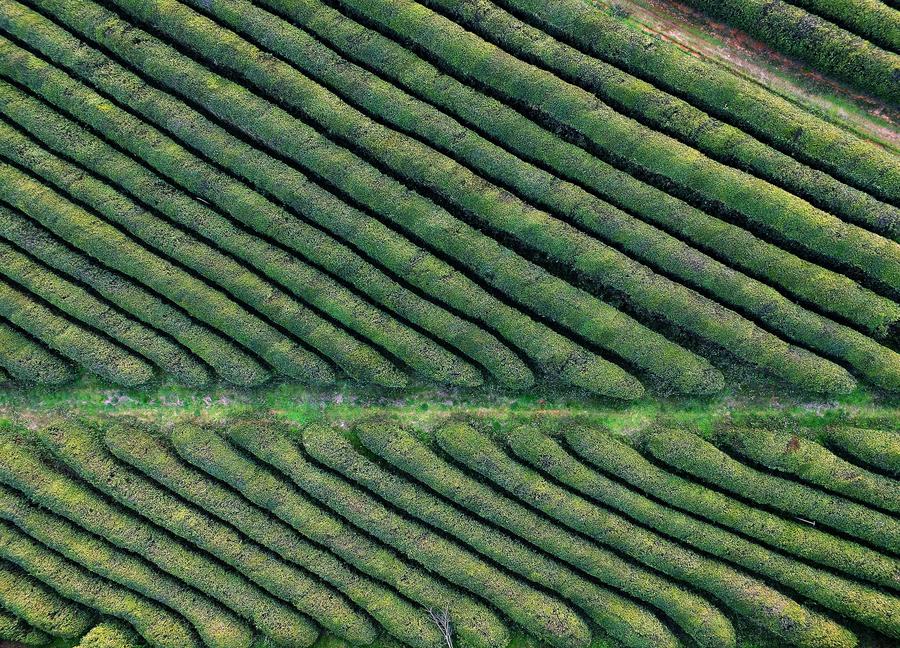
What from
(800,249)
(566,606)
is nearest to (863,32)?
(800,249)

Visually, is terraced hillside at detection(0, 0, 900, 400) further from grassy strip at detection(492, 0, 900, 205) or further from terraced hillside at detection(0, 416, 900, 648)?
terraced hillside at detection(0, 416, 900, 648)

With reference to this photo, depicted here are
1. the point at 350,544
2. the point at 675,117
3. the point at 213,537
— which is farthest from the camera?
the point at 675,117

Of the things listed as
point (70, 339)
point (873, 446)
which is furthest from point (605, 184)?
point (70, 339)

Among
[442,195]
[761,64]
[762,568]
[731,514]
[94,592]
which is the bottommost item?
[94,592]

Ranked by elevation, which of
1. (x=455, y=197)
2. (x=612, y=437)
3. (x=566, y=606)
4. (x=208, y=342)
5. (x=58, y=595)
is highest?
(x=455, y=197)

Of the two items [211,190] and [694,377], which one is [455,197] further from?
[694,377]

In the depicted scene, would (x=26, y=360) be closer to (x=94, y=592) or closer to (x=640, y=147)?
(x=94, y=592)

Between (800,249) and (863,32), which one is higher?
(863,32)
